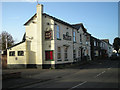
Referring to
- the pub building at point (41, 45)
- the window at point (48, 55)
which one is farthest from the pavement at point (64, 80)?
the pub building at point (41, 45)

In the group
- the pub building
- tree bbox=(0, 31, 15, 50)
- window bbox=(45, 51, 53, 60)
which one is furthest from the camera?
tree bbox=(0, 31, 15, 50)

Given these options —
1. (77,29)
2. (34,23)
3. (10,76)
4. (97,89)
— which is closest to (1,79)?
(10,76)

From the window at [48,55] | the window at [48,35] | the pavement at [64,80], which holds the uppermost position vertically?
the window at [48,35]

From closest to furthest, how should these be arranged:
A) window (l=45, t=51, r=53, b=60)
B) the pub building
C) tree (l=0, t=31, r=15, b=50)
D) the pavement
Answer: the pavement < window (l=45, t=51, r=53, b=60) < the pub building < tree (l=0, t=31, r=15, b=50)

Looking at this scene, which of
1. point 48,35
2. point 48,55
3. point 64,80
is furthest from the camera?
point 48,35

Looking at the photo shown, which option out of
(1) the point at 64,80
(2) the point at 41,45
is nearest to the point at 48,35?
(2) the point at 41,45

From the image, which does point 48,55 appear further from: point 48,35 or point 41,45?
point 48,35

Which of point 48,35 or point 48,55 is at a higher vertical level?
point 48,35

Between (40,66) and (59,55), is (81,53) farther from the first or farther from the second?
(40,66)

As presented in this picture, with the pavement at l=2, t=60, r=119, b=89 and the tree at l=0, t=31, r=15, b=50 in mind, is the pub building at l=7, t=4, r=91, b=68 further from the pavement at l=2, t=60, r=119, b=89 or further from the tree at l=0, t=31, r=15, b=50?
the tree at l=0, t=31, r=15, b=50

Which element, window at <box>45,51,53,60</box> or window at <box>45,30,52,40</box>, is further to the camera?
window at <box>45,30,52,40</box>

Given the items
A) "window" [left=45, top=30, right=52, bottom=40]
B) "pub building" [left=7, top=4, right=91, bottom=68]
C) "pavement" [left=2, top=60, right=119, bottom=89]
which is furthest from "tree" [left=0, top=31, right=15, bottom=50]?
"pavement" [left=2, top=60, right=119, bottom=89]

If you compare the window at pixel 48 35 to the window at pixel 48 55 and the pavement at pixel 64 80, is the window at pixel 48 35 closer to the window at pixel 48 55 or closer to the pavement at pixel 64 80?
the window at pixel 48 55

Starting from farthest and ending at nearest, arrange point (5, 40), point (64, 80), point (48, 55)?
1. point (5, 40)
2. point (48, 55)
3. point (64, 80)
